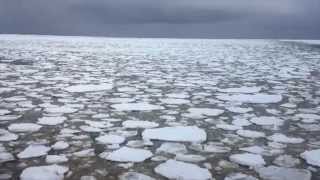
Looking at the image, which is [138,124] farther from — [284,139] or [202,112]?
[284,139]

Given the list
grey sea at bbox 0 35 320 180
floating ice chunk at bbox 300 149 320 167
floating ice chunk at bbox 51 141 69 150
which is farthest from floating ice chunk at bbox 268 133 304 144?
floating ice chunk at bbox 51 141 69 150

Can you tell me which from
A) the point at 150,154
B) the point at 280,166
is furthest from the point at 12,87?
the point at 280,166

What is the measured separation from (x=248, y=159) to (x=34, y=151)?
814mm

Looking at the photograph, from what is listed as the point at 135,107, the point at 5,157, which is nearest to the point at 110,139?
the point at 5,157

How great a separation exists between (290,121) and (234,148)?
0.64 m

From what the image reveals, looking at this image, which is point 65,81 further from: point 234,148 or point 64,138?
point 234,148

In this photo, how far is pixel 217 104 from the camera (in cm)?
266

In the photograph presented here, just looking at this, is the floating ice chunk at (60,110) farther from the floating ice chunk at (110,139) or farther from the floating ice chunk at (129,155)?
the floating ice chunk at (129,155)

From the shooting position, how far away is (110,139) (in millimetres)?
1784

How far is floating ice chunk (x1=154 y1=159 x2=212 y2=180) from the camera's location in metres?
1.37

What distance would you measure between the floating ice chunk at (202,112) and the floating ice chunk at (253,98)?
42cm

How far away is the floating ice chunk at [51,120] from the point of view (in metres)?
2.05

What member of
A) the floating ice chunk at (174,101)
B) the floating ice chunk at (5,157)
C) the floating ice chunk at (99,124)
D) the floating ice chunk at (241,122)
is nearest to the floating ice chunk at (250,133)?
the floating ice chunk at (241,122)

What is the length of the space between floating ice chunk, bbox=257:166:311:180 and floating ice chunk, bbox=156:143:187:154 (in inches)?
13.5
